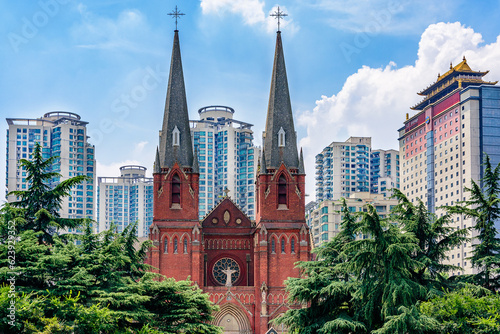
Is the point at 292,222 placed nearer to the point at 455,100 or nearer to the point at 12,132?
the point at 455,100

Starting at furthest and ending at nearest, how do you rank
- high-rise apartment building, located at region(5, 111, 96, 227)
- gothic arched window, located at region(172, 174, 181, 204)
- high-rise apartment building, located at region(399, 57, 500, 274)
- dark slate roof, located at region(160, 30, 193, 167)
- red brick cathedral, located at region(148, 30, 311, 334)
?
high-rise apartment building, located at region(5, 111, 96, 227) → high-rise apartment building, located at region(399, 57, 500, 274) → dark slate roof, located at region(160, 30, 193, 167) → gothic arched window, located at region(172, 174, 181, 204) → red brick cathedral, located at region(148, 30, 311, 334)

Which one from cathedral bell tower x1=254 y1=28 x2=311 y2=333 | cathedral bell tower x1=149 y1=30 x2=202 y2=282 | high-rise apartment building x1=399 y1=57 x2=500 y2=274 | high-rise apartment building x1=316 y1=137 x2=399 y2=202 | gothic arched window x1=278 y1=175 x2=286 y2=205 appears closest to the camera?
cathedral bell tower x1=149 y1=30 x2=202 y2=282

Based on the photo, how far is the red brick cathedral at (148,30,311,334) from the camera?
203ft

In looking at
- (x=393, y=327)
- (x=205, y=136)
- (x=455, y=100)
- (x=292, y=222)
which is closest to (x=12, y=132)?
(x=205, y=136)

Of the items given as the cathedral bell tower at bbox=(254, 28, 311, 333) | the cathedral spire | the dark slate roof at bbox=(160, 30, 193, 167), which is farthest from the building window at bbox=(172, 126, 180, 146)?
the cathedral spire

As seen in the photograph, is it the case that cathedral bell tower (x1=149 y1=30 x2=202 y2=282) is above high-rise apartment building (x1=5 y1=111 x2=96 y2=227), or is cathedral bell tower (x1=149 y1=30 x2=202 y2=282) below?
below

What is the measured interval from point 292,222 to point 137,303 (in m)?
29.0

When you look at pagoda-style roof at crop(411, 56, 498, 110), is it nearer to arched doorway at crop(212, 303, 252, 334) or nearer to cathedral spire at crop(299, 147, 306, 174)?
cathedral spire at crop(299, 147, 306, 174)

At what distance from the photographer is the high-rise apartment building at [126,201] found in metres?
183

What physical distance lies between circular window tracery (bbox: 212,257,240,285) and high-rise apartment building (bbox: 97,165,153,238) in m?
117

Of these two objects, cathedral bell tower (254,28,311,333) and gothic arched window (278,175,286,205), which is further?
gothic arched window (278,175,286,205)

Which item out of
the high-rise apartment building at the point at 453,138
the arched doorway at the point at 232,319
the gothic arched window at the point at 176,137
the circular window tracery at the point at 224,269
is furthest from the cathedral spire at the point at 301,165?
the high-rise apartment building at the point at 453,138

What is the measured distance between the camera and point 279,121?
65188mm

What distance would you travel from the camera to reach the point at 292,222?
2480 inches
